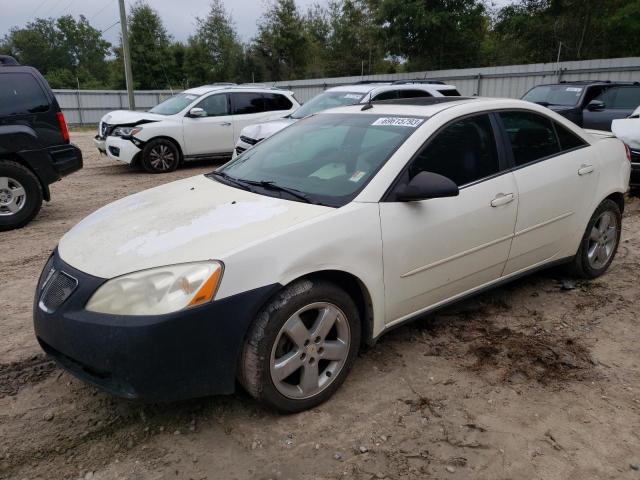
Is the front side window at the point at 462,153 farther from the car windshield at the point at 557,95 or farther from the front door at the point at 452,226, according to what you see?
the car windshield at the point at 557,95

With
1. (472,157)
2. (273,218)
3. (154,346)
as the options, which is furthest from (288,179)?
(154,346)

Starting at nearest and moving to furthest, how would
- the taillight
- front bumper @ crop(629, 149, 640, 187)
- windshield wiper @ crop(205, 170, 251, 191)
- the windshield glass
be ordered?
windshield wiper @ crop(205, 170, 251, 191)
the taillight
front bumper @ crop(629, 149, 640, 187)
the windshield glass

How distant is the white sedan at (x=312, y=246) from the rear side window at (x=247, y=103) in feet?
26.5

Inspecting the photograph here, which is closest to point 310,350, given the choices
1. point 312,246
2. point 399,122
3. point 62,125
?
point 312,246

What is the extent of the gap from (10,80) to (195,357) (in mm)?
5877

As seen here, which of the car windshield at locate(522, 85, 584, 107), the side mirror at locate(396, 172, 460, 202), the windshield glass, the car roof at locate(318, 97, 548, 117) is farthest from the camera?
the windshield glass

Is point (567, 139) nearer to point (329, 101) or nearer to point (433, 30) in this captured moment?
point (329, 101)

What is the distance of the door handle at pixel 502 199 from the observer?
349cm

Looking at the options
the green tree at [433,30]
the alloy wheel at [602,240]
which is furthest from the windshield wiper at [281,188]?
the green tree at [433,30]

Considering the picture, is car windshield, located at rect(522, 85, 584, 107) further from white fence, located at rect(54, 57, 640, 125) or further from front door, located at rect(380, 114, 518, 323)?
front door, located at rect(380, 114, 518, 323)

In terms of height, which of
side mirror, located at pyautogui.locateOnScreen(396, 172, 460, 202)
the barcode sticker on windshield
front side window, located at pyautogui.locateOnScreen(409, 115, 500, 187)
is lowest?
side mirror, located at pyautogui.locateOnScreen(396, 172, 460, 202)

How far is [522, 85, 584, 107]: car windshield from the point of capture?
11.1m

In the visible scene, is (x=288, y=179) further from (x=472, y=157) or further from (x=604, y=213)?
(x=604, y=213)

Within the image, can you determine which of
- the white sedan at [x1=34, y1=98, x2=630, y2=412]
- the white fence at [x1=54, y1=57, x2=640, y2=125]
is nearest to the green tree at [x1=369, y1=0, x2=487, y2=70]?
the white fence at [x1=54, y1=57, x2=640, y2=125]
